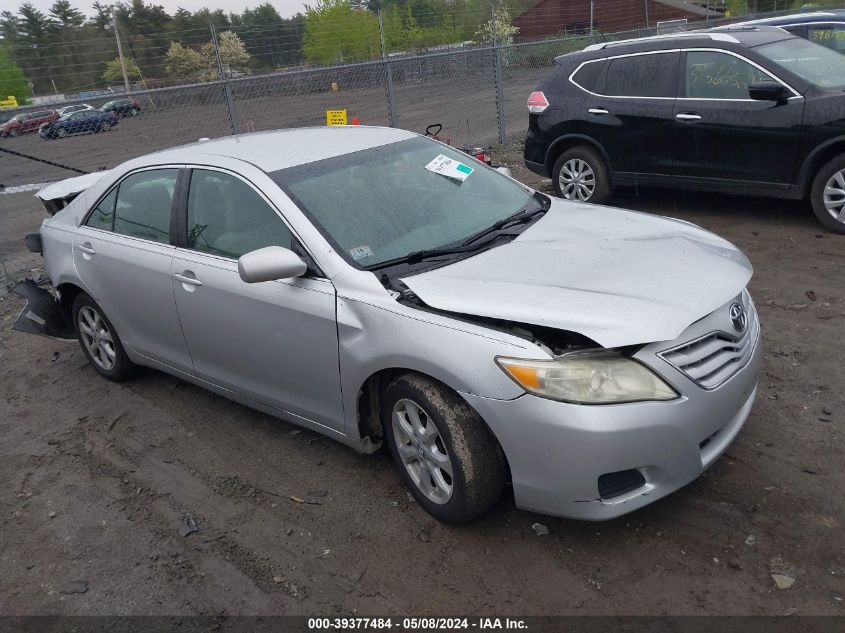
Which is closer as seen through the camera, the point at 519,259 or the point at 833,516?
the point at 833,516

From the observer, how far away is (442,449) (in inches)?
130

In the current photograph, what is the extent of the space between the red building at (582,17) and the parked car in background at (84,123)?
45.7ft

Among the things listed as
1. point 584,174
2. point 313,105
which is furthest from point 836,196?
point 313,105

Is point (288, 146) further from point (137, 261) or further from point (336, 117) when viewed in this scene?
point (336, 117)

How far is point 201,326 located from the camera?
425 centimetres

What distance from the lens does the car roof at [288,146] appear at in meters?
4.19

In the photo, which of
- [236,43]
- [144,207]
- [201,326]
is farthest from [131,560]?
[236,43]

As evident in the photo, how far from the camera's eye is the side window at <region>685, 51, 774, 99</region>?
7.05m

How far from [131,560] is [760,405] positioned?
3.33m

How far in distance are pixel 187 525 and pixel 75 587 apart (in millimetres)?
555

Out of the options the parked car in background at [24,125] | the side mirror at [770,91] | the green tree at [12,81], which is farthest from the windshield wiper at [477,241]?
the green tree at [12,81]

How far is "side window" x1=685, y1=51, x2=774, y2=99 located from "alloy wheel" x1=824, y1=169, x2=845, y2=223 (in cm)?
109

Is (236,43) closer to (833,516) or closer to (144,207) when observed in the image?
(144,207)

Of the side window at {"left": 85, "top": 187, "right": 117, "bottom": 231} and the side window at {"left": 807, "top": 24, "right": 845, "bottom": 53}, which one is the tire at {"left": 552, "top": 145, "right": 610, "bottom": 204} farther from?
the side window at {"left": 85, "top": 187, "right": 117, "bottom": 231}
